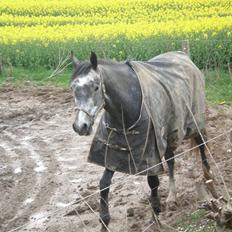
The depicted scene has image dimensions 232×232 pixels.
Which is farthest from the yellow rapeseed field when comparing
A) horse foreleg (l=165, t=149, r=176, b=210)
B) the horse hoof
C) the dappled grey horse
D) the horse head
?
the horse head

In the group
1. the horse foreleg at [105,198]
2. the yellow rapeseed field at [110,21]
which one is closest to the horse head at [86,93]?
the horse foreleg at [105,198]

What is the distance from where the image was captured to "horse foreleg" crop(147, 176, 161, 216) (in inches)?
238

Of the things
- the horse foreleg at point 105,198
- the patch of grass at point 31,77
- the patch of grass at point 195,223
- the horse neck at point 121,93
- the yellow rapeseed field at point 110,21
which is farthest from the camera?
the yellow rapeseed field at point 110,21

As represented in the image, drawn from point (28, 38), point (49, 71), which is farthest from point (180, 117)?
point (28, 38)

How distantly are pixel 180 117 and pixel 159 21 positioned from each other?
1423 centimetres

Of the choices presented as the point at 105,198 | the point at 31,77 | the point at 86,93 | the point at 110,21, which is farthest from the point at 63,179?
the point at 110,21

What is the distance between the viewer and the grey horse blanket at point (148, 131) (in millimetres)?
5609

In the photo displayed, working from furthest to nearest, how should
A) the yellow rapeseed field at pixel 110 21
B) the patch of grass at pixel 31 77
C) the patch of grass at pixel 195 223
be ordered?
the yellow rapeseed field at pixel 110 21 < the patch of grass at pixel 31 77 < the patch of grass at pixel 195 223

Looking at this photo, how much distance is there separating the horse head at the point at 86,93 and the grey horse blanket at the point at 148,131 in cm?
67

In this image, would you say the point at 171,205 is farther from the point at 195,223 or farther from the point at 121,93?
the point at 121,93

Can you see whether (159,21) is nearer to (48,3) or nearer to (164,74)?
(48,3)

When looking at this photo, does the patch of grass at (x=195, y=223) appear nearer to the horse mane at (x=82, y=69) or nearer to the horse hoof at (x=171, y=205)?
the horse hoof at (x=171, y=205)

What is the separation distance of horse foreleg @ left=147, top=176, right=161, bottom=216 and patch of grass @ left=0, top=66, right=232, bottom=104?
5.61 meters

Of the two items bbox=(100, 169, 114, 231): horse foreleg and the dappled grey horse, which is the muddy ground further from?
the dappled grey horse
